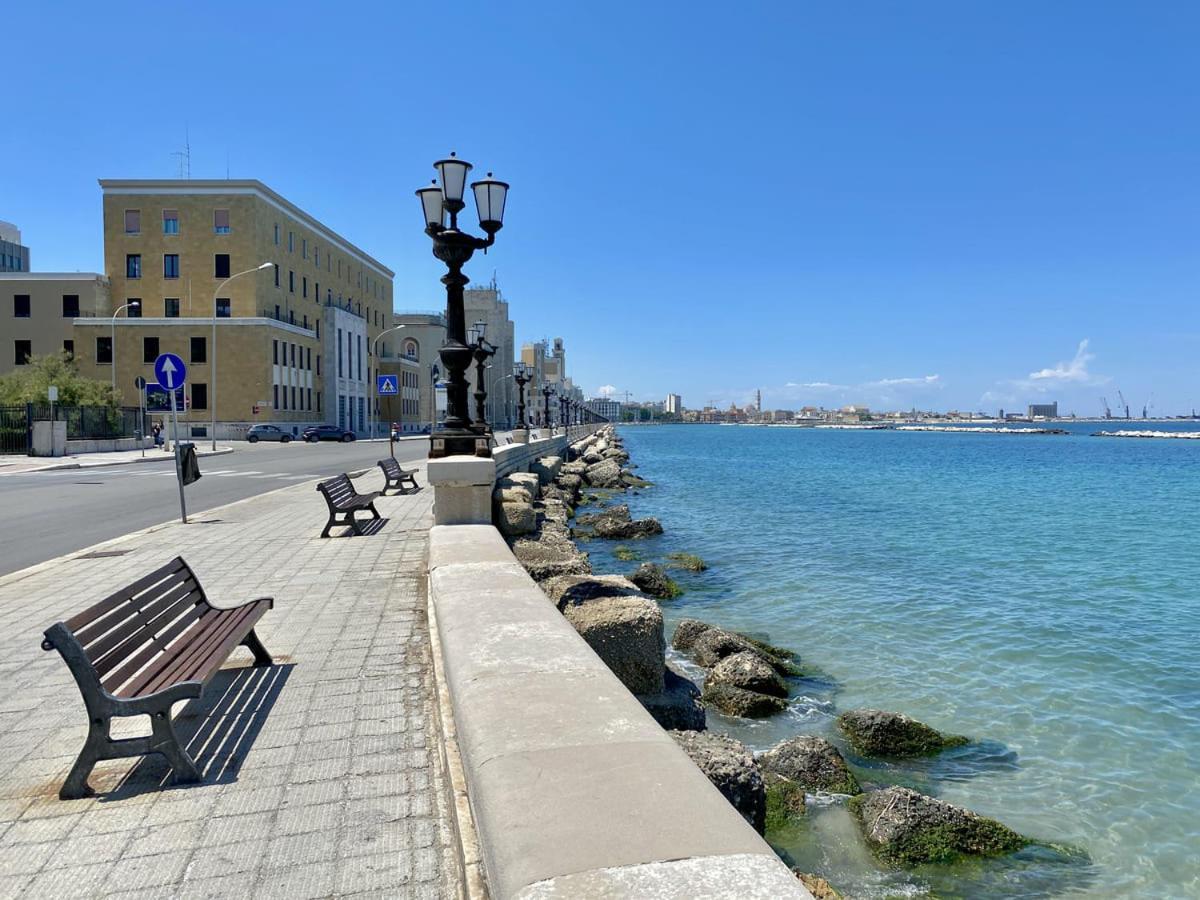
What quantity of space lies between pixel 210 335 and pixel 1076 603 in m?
58.1

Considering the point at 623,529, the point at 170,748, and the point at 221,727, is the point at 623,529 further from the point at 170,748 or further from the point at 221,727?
the point at 170,748

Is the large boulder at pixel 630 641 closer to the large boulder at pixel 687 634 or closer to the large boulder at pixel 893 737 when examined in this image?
the large boulder at pixel 893 737

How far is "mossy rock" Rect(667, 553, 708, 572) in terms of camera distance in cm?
1652

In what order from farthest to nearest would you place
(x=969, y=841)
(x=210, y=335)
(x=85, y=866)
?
(x=210, y=335), (x=969, y=841), (x=85, y=866)

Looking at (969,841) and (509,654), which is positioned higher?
(509,654)

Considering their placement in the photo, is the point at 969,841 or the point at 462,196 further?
the point at 462,196

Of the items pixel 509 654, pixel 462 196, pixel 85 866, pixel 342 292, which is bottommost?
pixel 85 866

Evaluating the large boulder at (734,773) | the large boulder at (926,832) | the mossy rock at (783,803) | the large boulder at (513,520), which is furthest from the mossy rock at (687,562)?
the large boulder at (734,773)

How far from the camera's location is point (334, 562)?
9219 mm

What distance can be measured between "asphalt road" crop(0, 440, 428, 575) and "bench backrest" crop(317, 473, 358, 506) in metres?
0.88

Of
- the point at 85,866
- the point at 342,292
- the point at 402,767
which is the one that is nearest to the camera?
the point at 85,866

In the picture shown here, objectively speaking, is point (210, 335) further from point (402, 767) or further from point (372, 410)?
point (402, 767)

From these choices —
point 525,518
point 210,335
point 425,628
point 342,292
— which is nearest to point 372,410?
point 342,292

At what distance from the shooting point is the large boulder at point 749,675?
28.3 ft
